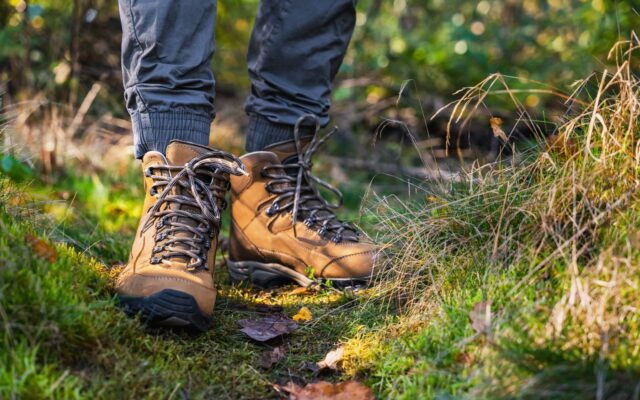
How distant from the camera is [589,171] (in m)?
1.67

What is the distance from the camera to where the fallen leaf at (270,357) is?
1718 mm

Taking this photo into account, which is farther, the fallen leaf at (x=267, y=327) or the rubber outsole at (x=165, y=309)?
the fallen leaf at (x=267, y=327)

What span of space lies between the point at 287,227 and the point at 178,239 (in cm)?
52

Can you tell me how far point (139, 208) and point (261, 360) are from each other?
1.76 metres

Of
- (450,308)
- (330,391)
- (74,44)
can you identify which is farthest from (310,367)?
(74,44)

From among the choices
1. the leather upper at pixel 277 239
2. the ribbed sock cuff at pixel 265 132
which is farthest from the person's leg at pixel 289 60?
the leather upper at pixel 277 239

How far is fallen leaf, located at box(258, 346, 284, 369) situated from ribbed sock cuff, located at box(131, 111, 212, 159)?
70cm

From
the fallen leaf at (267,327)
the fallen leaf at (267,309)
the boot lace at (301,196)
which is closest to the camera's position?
the fallen leaf at (267,327)

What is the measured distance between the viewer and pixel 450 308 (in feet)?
5.34

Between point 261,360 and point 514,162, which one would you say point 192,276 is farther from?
point 514,162

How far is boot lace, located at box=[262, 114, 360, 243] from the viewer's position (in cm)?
229

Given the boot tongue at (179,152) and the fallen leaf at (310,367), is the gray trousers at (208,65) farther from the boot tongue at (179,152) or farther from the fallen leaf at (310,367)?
the fallen leaf at (310,367)

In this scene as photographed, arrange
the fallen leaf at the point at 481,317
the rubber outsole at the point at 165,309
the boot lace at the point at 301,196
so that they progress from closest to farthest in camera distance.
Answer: the fallen leaf at the point at 481,317
the rubber outsole at the point at 165,309
the boot lace at the point at 301,196

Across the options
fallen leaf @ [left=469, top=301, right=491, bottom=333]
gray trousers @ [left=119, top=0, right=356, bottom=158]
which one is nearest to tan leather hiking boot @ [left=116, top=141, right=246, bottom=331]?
gray trousers @ [left=119, top=0, right=356, bottom=158]
